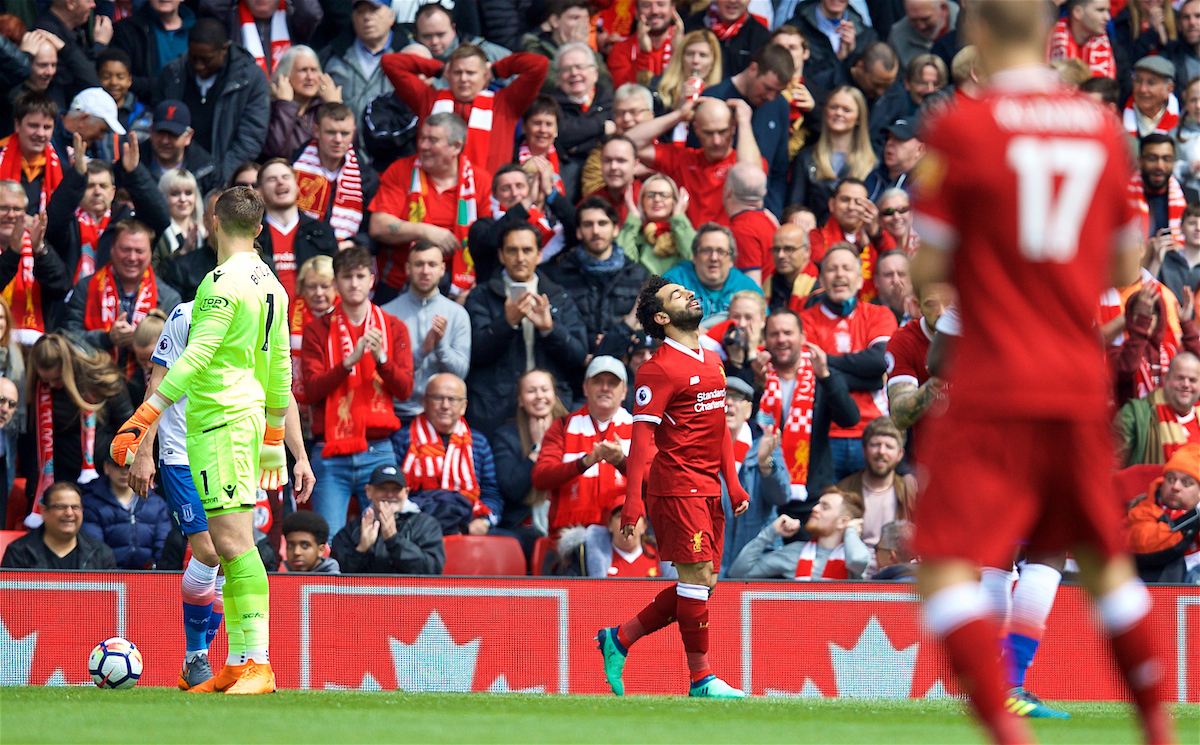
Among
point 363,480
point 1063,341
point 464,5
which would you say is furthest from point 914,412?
point 464,5

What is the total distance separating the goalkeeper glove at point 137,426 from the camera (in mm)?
7199

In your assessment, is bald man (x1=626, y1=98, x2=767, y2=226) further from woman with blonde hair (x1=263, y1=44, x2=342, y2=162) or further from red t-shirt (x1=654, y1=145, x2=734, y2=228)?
woman with blonde hair (x1=263, y1=44, x2=342, y2=162)

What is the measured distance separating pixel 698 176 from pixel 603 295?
181 cm

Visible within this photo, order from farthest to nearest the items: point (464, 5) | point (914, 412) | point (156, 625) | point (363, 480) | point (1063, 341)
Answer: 1. point (464, 5)
2. point (363, 480)
3. point (156, 625)
4. point (914, 412)
5. point (1063, 341)

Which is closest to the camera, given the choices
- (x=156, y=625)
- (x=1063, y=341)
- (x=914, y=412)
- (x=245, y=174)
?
(x=1063, y=341)

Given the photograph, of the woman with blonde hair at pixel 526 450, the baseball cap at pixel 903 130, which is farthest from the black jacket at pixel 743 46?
the woman with blonde hair at pixel 526 450

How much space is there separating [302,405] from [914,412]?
5.01 metres

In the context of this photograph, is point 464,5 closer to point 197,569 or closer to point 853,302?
point 853,302

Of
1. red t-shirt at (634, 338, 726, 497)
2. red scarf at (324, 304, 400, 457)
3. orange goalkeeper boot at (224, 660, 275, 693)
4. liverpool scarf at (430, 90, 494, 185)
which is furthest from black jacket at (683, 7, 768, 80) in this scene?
orange goalkeeper boot at (224, 660, 275, 693)

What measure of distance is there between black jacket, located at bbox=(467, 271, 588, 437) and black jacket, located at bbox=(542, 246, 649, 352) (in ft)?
0.57

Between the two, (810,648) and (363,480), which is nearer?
(810,648)

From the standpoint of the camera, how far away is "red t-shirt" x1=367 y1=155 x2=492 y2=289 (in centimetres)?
1205

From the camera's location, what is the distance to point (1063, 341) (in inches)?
169

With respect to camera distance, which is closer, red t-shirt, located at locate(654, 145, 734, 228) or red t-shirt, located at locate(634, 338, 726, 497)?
red t-shirt, located at locate(634, 338, 726, 497)
